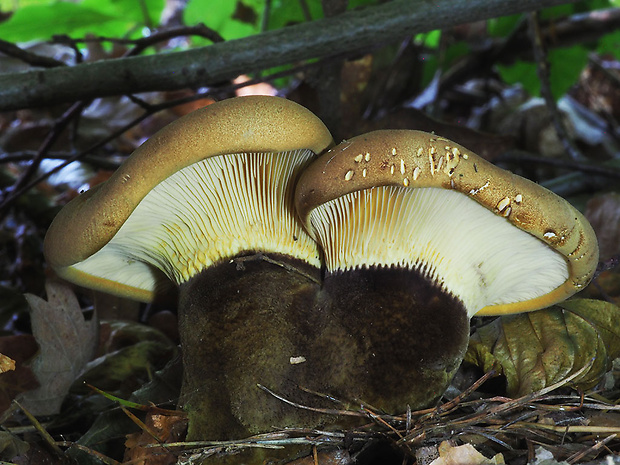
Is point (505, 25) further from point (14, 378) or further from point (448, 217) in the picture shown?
point (14, 378)

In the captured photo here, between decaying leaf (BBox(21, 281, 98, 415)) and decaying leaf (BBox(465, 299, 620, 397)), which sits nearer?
decaying leaf (BBox(465, 299, 620, 397))

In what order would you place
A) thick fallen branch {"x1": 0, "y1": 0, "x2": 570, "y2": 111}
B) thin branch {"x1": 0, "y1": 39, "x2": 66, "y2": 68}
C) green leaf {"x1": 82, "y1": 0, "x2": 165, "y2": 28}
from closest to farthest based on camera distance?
thick fallen branch {"x1": 0, "y1": 0, "x2": 570, "y2": 111} < thin branch {"x1": 0, "y1": 39, "x2": 66, "y2": 68} < green leaf {"x1": 82, "y1": 0, "x2": 165, "y2": 28}

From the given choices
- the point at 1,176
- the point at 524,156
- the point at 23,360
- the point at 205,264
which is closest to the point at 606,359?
the point at 205,264

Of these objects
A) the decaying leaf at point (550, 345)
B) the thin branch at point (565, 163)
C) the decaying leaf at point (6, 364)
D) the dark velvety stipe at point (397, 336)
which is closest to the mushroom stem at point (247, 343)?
the dark velvety stipe at point (397, 336)

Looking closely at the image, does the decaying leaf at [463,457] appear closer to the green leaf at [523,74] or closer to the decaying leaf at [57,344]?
the decaying leaf at [57,344]

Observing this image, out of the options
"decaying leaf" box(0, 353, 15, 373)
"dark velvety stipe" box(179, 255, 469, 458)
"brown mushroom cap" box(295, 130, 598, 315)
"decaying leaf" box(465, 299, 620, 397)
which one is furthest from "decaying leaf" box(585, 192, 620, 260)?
"decaying leaf" box(0, 353, 15, 373)

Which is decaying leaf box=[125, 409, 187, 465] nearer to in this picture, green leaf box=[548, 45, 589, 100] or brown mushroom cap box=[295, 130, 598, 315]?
brown mushroom cap box=[295, 130, 598, 315]
